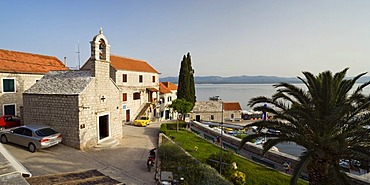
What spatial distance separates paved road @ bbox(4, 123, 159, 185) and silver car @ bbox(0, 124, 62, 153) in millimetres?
461

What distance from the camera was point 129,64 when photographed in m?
36.1

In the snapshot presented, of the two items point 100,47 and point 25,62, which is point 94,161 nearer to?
point 100,47

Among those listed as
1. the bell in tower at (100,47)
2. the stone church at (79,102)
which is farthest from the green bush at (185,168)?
the bell in tower at (100,47)

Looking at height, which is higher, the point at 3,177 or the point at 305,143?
the point at 3,177

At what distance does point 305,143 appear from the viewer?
9023mm

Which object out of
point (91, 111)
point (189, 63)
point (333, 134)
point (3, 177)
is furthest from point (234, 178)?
point (189, 63)

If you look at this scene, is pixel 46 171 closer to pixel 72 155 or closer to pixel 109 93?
pixel 72 155

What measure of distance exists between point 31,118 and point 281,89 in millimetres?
17653

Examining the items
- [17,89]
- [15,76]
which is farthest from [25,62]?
[17,89]

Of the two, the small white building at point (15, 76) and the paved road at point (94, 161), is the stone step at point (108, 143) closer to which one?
the paved road at point (94, 161)

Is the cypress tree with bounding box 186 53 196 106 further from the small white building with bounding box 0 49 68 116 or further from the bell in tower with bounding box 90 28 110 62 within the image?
the bell in tower with bounding box 90 28 110 62

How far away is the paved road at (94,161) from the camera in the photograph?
1154cm

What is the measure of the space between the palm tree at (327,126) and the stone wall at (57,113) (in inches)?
467

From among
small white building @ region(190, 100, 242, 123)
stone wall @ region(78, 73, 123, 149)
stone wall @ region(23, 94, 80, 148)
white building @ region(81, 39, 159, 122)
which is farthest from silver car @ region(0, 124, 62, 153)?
small white building @ region(190, 100, 242, 123)
